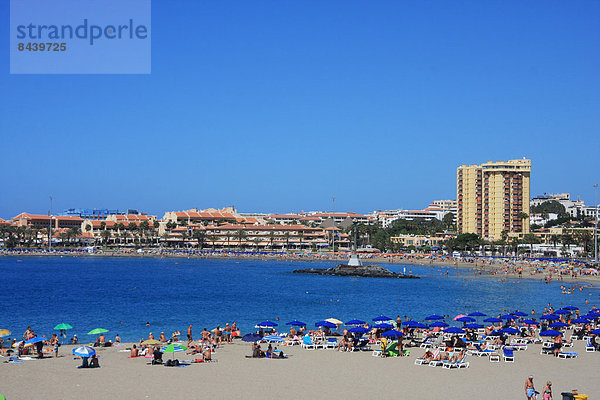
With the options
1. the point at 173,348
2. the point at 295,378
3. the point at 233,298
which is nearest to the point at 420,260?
the point at 233,298

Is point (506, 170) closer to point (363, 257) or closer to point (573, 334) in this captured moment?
point (363, 257)

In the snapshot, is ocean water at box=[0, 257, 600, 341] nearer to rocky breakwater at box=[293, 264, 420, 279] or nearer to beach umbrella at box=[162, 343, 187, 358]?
rocky breakwater at box=[293, 264, 420, 279]

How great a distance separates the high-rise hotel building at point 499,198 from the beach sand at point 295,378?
113 meters

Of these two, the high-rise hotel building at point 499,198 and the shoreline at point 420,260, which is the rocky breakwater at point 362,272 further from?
the high-rise hotel building at point 499,198

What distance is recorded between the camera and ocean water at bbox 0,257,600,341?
36.9 metres

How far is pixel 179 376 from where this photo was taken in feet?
67.9

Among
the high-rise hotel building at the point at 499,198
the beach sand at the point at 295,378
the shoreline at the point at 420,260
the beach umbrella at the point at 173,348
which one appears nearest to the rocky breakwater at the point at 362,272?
the shoreline at the point at 420,260

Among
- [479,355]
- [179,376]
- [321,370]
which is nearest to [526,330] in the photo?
[479,355]

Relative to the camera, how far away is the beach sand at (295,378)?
18.2m

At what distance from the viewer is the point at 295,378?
66.8ft

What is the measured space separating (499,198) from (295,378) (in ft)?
395

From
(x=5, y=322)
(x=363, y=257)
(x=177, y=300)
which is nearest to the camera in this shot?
(x=5, y=322)

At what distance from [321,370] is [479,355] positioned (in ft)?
22.2

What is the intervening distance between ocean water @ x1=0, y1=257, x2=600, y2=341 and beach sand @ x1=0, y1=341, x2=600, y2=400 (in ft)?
29.4
